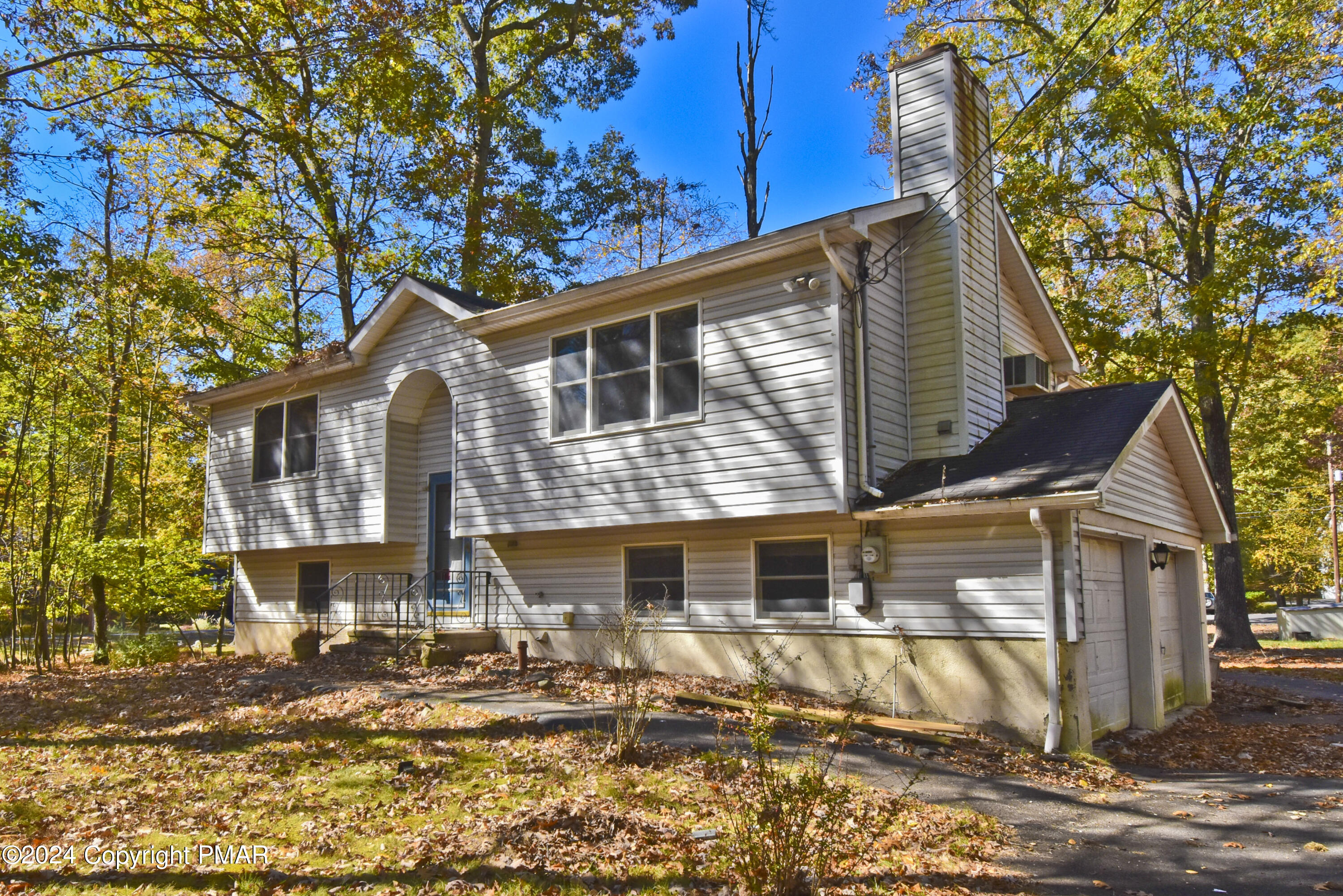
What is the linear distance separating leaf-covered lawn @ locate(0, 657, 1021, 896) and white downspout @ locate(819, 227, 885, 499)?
154 inches

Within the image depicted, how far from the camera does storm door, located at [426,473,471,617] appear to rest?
48.9 ft

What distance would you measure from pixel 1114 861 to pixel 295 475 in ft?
49.9

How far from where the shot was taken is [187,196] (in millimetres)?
21734

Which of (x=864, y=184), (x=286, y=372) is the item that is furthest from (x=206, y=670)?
(x=864, y=184)

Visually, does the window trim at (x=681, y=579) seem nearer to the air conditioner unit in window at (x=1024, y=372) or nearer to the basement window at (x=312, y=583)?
the air conditioner unit in window at (x=1024, y=372)

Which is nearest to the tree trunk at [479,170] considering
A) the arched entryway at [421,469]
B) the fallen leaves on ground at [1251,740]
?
the arched entryway at [421,469]

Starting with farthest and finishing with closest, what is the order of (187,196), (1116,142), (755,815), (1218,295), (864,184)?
(864,184), (187,196), (1116,142), (1218,295), (755,815)

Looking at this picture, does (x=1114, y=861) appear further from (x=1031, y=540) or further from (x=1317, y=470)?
(x=1317, y=470)

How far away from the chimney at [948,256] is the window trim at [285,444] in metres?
11.0

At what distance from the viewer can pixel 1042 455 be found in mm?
9781

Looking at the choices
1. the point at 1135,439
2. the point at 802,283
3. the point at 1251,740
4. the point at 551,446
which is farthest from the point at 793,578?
the point at 1251,740

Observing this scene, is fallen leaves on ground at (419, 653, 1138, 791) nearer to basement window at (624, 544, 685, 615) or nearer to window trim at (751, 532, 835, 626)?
window trim at (751, 532, 835, 626)

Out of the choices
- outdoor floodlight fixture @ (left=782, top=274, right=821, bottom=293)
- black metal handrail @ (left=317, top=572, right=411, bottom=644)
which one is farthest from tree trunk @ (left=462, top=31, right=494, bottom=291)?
outdoor floodlight fixture @ (left=782, top=274, right=821, bottom=293)

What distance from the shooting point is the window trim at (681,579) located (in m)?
12.0
